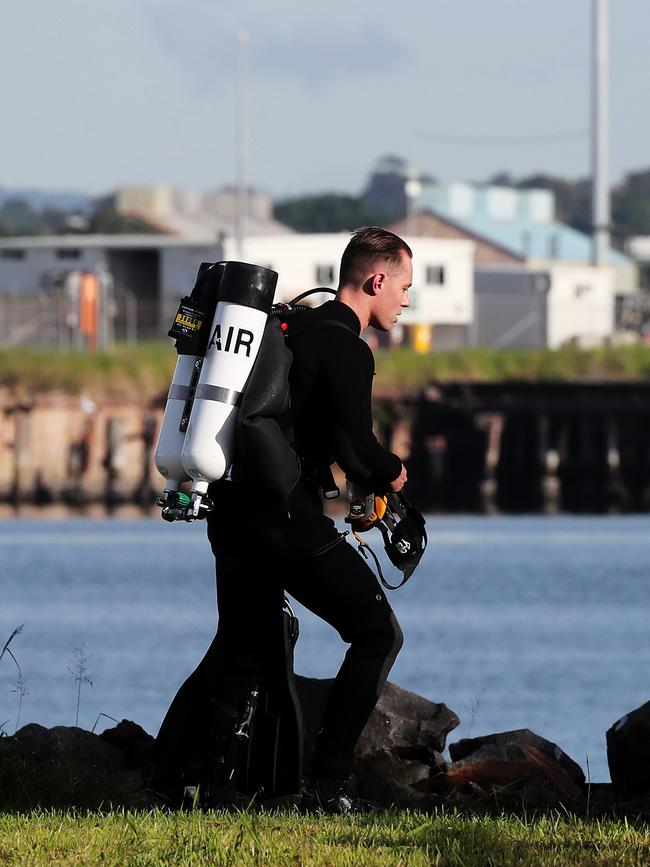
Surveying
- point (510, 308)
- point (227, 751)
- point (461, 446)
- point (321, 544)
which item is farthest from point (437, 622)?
point (510, 308)

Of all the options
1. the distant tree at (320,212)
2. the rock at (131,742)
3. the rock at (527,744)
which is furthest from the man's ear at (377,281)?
the distant tree at (320,212)

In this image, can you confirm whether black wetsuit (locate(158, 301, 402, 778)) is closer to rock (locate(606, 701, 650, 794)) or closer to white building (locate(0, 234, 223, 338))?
rock (locate(606, 701, 650, 794))

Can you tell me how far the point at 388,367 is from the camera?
57.0 m

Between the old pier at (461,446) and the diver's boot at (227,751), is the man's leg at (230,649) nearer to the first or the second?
the diver's boot at (227,751)

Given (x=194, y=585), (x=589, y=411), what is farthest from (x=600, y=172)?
(x=194, y=585)

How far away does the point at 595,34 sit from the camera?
6875cm

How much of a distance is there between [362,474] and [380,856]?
1.32 metres

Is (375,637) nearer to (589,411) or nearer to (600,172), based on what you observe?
(589,411)

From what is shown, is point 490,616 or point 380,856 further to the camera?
point 490,616

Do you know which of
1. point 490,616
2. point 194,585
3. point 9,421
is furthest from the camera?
point 9,421

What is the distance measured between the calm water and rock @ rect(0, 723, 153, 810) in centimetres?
205

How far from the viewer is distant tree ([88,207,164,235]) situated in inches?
3925

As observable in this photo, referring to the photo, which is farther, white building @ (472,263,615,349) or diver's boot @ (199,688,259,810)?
white building @ (472,263,615,349)

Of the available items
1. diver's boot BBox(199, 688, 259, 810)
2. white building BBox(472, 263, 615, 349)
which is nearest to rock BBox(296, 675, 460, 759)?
diver's boot BBox(199, 688, 259, 810)
